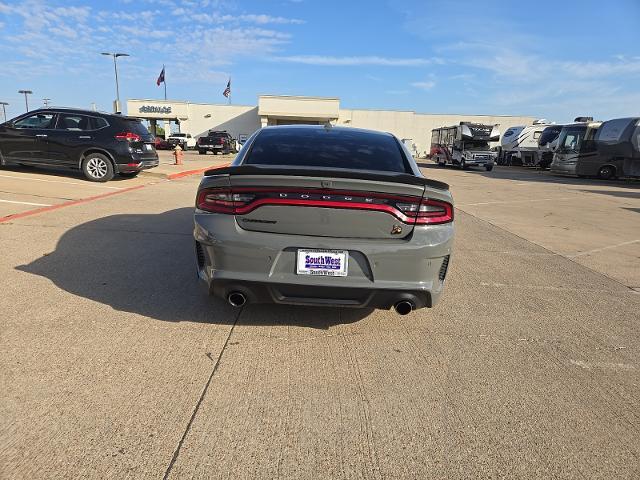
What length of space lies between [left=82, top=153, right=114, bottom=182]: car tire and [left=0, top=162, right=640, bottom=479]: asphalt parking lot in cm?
655

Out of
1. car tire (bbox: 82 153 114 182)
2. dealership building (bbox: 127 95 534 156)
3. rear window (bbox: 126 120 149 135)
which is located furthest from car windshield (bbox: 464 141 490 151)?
dealership building (bbox: 127 95 534 156)

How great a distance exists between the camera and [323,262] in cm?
288

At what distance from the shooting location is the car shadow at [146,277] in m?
3.66

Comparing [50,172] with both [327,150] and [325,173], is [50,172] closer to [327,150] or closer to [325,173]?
[327,150]

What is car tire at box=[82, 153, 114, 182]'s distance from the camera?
11.2m

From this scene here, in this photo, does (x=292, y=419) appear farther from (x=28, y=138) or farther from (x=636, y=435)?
(x=28, y=138)

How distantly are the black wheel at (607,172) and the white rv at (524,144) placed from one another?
9.29 metres

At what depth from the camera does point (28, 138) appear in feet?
36.2

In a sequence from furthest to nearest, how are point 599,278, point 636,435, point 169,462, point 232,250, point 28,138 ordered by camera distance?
1. point 28,138
2. point 599,278
3. point 232,250
4. point 636,435
5. point 169,462

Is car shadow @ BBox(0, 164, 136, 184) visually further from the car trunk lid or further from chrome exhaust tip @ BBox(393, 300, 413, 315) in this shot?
chrome exhaust tip @ BBox(393, 300, 413, 315)

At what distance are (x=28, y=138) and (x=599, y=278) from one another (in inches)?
498

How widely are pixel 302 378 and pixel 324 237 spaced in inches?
36.5

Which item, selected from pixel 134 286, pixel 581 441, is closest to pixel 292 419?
pixel 581 441

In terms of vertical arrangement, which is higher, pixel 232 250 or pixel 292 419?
pixel 232 250
